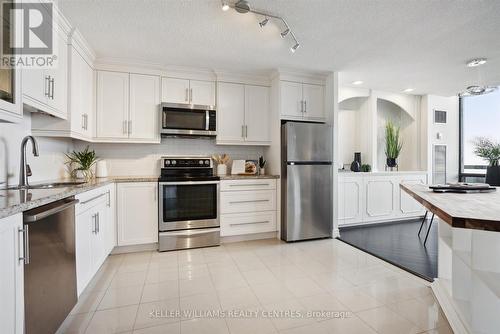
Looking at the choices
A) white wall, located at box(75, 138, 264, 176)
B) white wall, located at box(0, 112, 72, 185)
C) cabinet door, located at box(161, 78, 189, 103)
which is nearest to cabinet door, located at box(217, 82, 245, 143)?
white wall, located at box(75, 138, 264, 176)

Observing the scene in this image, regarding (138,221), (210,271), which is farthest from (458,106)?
(138,221)

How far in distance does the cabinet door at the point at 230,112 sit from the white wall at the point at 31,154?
1863 mm

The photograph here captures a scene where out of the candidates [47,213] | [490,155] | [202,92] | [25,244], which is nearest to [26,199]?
[47,213]

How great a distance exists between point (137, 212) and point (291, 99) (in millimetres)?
2514

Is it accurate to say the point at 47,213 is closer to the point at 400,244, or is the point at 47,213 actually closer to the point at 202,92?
the point at 202,92

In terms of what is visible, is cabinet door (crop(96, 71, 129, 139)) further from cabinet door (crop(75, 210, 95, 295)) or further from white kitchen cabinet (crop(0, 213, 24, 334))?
white kitchen cabinet (crop(0, 213, 24, 334))

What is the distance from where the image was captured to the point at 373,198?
433cm

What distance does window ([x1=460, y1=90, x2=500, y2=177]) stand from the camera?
4598 mm

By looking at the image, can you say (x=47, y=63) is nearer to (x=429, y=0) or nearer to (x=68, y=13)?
(x=68, y=13)

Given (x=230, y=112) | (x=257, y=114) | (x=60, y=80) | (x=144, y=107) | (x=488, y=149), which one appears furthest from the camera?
(x=488, y=149)

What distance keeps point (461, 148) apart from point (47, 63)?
6592 millimetres

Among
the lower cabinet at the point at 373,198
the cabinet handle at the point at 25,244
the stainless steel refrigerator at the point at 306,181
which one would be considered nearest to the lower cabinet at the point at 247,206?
the stainless steel refrigerator at the point at 306,181

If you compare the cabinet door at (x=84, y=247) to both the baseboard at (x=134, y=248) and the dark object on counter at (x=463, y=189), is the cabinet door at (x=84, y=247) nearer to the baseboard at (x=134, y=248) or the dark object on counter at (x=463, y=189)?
the baseboard at (x=134, y=248)

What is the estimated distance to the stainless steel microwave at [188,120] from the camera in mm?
3301
